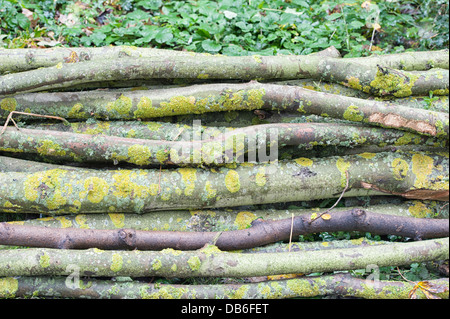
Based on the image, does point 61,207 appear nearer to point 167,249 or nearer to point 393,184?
point 167,249

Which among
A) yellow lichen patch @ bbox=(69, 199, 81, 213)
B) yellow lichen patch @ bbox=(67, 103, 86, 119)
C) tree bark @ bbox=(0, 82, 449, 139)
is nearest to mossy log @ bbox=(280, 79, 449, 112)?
tree bark @ bbox=(0, 82, 449, 139)

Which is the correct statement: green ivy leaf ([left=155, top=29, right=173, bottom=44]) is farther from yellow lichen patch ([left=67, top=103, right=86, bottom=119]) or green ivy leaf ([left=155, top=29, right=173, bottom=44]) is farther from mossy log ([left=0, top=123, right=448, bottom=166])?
mossy log ([left=0, top=123, right=448, bottom=166])

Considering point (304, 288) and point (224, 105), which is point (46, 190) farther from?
point (304, 288)

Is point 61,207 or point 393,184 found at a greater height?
point 393,184

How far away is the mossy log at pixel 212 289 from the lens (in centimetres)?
282

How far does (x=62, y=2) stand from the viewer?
4.58 meters

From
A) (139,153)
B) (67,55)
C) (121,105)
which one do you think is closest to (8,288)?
(139,153)

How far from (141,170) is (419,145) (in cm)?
241

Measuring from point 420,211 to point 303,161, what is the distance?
3.51 feet

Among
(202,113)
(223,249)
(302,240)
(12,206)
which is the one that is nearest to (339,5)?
(202,113)

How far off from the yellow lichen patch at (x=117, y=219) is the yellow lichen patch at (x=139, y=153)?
1.62ft

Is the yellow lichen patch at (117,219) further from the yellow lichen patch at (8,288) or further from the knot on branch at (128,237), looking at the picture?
the yellow lichen patch at (8,288)

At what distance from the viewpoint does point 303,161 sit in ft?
10.7

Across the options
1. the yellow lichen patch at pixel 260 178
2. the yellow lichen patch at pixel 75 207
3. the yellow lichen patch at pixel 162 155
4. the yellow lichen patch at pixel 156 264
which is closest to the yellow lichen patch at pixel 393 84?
the yellow lichen patch at pixel 260 178
